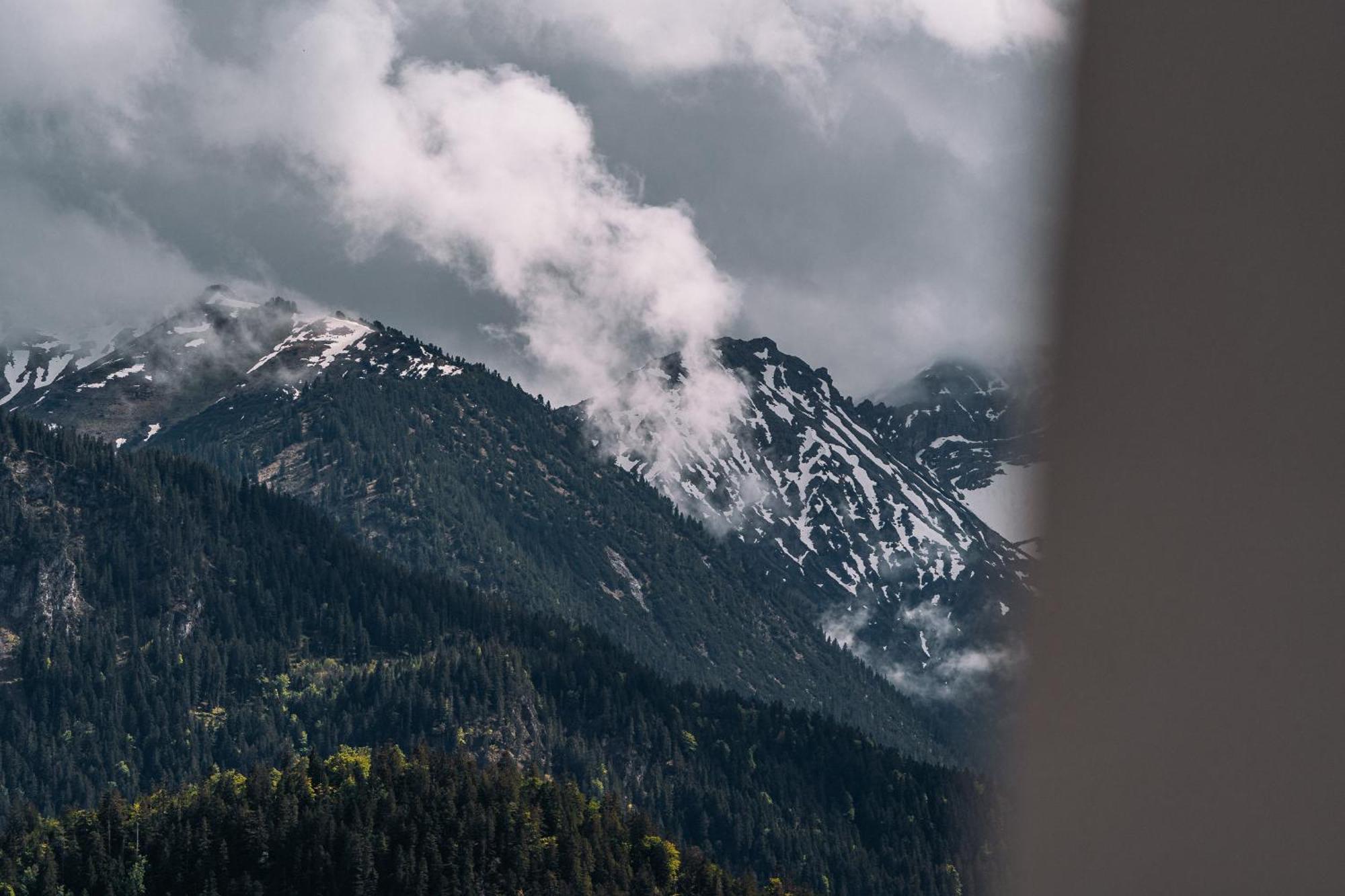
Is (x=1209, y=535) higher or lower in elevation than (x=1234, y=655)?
higher

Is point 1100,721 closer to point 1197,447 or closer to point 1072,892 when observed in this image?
point 1072,892

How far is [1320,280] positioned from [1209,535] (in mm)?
4297

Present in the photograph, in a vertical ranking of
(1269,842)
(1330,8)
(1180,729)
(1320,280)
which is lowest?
(1269,842)

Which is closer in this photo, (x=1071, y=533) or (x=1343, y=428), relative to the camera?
(x=1343, y=428)

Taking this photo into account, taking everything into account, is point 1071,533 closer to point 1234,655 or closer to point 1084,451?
point 1084,451

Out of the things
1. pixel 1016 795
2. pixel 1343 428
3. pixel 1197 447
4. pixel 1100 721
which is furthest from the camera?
pixel 1016 795

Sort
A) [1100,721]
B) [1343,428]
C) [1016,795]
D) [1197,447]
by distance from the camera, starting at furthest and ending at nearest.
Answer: [1016,795]
[1100,721]
[1197,447]
[1343,428]

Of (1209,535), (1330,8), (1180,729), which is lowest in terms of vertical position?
(1180,729)

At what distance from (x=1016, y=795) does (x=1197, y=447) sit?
8971mm

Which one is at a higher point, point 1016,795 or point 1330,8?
point 1330,8

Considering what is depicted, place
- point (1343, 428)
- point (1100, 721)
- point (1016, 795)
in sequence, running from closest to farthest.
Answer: point (1343, 428) → point (1100, 721) → point (1016, 795)

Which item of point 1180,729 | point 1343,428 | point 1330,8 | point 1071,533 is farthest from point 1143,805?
point 1330,8

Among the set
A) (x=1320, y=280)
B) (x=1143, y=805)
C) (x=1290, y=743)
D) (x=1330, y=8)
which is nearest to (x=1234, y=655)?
(x=1290, y=743)

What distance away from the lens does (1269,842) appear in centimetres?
2831
